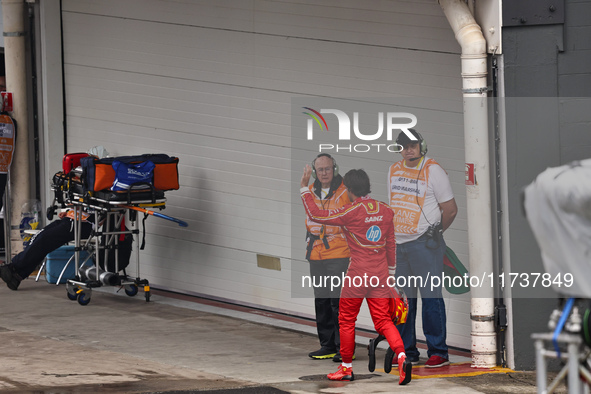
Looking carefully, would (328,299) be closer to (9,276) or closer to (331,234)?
(331,234)

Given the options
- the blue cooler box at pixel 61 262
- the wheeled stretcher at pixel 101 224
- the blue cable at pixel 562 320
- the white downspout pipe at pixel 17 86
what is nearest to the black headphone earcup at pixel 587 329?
the blue cable at pixel 562 320

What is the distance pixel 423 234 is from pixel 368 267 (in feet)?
3.10

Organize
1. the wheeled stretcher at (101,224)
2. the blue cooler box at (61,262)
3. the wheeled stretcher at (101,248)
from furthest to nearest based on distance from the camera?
the blue cooler box at (61,262) < the wheeled stretcher at (101,248) < the wheeled stretcher at (101,224)

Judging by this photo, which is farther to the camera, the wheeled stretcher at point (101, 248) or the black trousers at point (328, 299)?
the wheeled stretcher at point (101, 248)

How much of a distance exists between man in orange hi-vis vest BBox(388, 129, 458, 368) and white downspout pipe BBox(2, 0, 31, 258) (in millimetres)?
7251

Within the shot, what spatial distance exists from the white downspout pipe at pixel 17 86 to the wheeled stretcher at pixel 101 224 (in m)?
2.08

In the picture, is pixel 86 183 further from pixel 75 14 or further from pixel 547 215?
pixel 547 215

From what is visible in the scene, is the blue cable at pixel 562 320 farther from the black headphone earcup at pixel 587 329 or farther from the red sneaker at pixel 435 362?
the red sneaker at pixel 435 362

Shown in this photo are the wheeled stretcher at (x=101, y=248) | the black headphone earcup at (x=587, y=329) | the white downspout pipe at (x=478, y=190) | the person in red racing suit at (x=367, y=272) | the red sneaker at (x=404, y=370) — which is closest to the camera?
the black headphone earcup at (x=587, y=329)

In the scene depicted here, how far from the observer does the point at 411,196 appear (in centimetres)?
859

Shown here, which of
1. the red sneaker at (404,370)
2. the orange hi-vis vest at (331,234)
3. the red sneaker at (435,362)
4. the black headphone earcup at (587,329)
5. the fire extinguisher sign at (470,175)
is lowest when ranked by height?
the red sneaker at (435,362)

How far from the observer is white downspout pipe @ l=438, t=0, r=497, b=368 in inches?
319

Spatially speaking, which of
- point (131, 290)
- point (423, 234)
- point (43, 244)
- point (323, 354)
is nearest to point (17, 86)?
point (43, 244)

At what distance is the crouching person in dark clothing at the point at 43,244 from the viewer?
1216 centimetres
